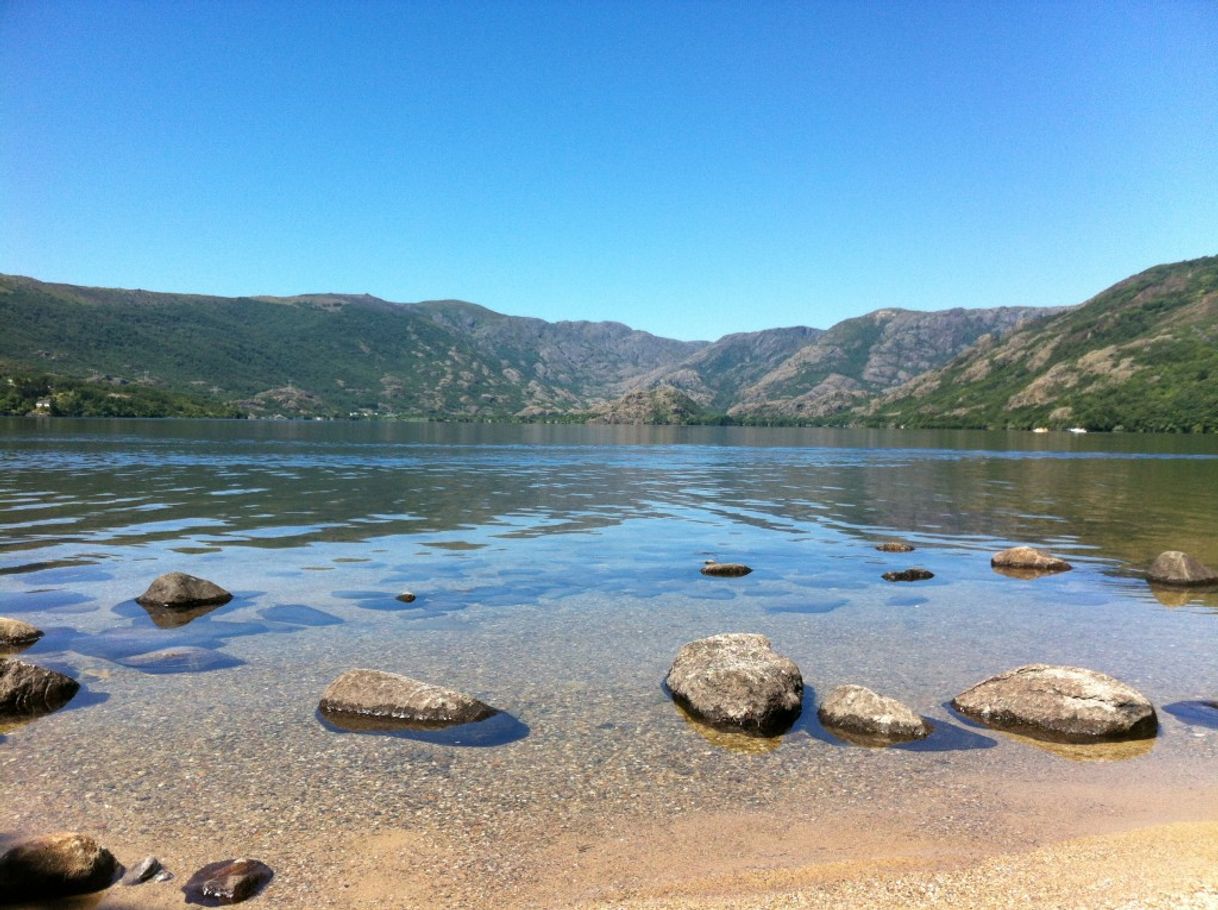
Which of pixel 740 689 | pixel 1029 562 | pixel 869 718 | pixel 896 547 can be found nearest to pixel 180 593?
pixel 740 689

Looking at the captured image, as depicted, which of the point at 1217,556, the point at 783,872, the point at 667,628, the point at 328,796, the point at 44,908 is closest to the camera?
the point at 44,908

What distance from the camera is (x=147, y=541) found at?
41594 millimetres

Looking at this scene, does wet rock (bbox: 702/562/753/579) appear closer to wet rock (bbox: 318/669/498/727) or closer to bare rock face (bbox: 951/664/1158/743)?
bare rock face (bbox: 951/664/1158/743)

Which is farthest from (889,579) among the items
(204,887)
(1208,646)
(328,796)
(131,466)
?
(131,466)

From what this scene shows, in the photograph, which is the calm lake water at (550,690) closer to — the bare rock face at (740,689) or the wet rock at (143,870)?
the wet rock at (143,870)

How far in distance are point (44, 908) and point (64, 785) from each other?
4.16 meters

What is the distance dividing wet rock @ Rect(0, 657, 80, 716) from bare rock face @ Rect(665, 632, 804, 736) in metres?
14.8

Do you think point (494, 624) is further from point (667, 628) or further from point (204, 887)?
point (204, 887)

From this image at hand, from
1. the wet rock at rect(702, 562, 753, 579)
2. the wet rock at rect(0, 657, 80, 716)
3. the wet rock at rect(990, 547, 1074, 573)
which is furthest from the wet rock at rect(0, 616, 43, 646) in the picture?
the wet rock at rect(990, 547, 1074, 573)

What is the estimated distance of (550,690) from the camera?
64.2ft

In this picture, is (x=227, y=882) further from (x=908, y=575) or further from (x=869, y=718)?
(x=908, y=575)

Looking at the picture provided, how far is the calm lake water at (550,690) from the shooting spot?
41.0ft

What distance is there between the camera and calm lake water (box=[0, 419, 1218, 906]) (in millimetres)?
12492

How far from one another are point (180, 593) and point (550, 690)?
52.9 feet
